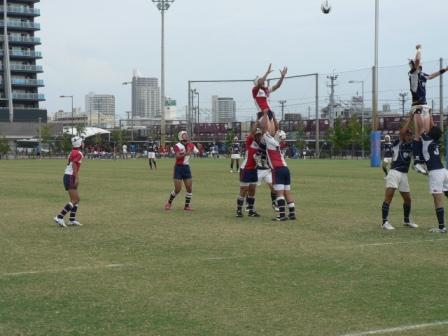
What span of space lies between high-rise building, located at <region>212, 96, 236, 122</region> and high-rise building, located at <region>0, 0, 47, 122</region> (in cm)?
4052

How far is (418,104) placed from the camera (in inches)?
516

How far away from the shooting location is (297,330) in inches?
245

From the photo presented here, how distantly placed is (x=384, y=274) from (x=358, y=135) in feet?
228

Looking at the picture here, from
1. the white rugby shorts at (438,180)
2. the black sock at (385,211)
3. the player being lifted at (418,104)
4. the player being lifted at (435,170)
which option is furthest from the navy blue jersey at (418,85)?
the black sock at (385,211)

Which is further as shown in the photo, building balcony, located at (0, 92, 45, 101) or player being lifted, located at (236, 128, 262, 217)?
building balcony, located at (0, 92, 45, 101)

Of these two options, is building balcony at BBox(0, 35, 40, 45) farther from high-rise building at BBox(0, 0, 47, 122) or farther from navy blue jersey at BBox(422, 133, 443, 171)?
navy blue jersey at BBox(422, 133, 443, 171)

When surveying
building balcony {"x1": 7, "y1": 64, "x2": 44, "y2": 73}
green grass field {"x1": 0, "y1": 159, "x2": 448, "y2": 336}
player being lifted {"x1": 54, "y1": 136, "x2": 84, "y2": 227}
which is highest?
building balcony {"x1": 7, "y1": 64, "x2": 44, "y2": 73}

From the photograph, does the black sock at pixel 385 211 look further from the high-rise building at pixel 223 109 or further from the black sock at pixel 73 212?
the high-rise building at pixel 223 109

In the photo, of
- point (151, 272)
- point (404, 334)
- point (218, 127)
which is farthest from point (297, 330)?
point (218, 127)

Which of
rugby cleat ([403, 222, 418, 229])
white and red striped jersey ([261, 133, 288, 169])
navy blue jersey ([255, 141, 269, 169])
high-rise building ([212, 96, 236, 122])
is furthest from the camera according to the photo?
high-rise building ([212, 96, 236, 122])

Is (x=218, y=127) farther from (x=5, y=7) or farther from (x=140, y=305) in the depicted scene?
(x=140, y=305)

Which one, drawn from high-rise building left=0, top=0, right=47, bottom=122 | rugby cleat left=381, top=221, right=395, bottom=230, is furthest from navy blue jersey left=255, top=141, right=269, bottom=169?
high-rise building left=0, top=0, right=47, bottom=122

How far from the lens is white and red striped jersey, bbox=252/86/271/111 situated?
1526 centimetres

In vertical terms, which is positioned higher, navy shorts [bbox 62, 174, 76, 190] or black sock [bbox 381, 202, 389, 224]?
navy shorts [bbox 62, 174, 76, 190]
